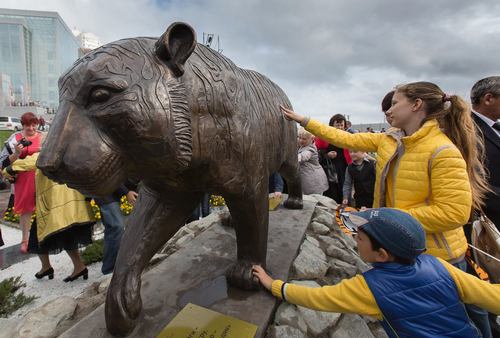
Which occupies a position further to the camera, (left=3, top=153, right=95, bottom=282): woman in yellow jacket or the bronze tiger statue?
(left=3, top=153, right=95, bottom=282): woman in yellow jacket

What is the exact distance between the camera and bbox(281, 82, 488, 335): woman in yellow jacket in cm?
164

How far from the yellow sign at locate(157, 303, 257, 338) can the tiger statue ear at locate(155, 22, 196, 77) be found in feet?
4.10

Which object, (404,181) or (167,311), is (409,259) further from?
(167,311)

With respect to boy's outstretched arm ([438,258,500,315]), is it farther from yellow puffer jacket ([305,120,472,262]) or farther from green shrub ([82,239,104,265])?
green shrub ([82,239,104,265])

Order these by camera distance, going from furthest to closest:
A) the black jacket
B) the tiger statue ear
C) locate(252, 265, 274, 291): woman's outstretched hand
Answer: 1. the black jacket
2. locate(252, 265, 274, 291): woman's outstretched hand
3. the tiger statue ear

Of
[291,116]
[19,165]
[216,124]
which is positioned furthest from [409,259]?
[19,165]

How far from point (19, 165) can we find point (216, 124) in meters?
3.17

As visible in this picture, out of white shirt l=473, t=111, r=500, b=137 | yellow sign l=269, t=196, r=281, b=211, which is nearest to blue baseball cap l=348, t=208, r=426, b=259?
white shirt l=473, t=111, r=500, b=137

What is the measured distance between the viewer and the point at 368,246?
1439 mm

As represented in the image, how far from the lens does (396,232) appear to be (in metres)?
1.35

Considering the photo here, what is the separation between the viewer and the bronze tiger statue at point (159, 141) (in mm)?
1114

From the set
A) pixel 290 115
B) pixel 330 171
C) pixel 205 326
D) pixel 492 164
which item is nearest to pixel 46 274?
pixel 205 326

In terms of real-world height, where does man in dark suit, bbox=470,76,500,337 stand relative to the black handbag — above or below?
above

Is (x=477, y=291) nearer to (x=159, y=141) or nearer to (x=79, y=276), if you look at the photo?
(x=159, y=141)
